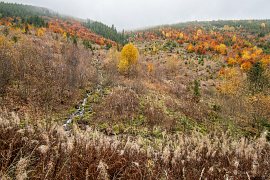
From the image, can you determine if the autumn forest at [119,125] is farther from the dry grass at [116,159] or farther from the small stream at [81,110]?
the small stream at [81,110]

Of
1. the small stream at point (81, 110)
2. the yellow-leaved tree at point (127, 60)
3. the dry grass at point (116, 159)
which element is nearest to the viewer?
the dry grass at point (116, 159)

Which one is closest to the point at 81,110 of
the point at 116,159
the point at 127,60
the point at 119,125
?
the point at 119,125

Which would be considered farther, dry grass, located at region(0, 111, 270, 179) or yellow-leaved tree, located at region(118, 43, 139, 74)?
yellow-leaved tree, located at region(118, 43, 139, 74)

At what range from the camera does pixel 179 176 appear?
3186 millimetres

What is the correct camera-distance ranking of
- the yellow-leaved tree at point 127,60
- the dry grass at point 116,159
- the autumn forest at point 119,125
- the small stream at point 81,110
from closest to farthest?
the dry grass at point 116,159
the autumn forest at point 119,125
the small stream at point 81,110
the yellow-leaved tree at point 127,60

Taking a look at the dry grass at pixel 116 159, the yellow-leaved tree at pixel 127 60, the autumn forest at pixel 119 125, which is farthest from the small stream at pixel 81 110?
the dry grass at pixel 116 159

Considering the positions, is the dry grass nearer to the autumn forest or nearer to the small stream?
the autumn forest

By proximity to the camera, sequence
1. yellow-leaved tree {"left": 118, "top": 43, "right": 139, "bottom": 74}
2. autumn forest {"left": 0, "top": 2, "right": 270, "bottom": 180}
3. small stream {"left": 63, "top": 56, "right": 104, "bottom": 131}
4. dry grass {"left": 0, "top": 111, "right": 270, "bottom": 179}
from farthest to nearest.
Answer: yellow-leaved tree {"left": 118, "top": 43, "right": 139, "bottom": 74} → small stream {"left": 63, "top": 56, "right": 104, "bottom": 131} → autumn forest {"left": 0, "top": 2, "right": 270, "bottom": 180} → dry grass {"left": 0, "top": 111, "right": 270, "bottom": 179}

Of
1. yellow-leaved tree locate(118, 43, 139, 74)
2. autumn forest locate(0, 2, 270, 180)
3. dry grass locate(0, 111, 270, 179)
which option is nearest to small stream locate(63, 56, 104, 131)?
autumn forest locate(0, 2, 270, 180)

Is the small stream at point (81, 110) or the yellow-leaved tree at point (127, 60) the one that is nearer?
the small stream at point (81, 110)

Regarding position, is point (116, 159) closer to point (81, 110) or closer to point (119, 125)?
point (119, 125)

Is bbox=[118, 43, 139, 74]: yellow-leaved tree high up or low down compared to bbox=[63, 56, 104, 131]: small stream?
up

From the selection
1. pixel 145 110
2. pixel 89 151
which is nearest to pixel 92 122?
pixel 145 110

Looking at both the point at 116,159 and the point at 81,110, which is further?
the point at 81,110
